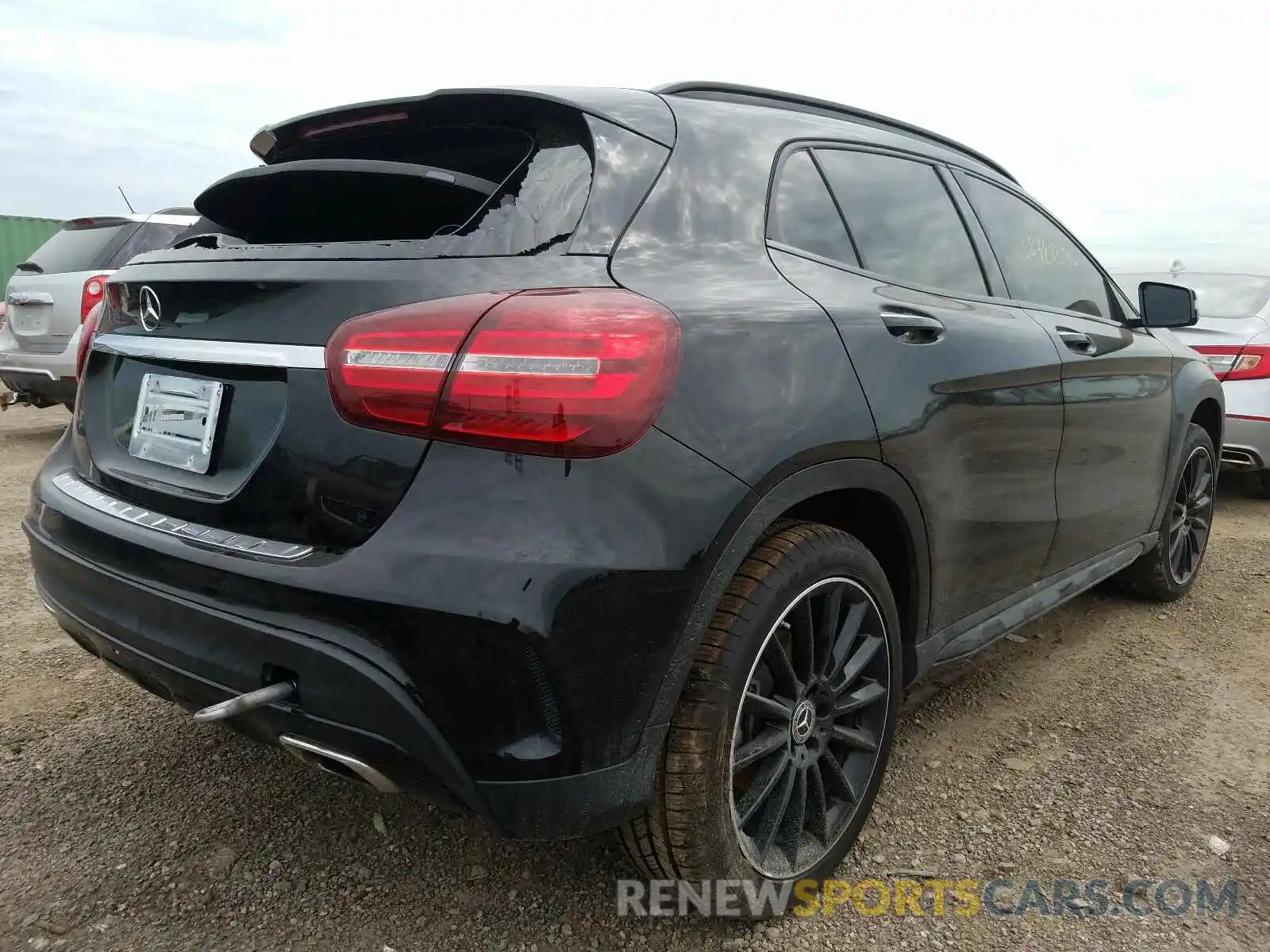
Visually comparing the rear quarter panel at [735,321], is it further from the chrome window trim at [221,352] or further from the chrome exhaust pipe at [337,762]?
the chrome exhaust pipe at [337,762]

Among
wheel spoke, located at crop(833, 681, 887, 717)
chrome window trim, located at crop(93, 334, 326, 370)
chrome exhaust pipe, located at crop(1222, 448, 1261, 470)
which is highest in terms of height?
chrome window trim, located at crop(93, 334, 326, 370)

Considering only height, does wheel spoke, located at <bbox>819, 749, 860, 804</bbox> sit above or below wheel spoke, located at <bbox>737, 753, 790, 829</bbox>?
→ below

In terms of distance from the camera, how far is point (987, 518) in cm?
239

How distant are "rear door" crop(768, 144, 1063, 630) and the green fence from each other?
1768 cm

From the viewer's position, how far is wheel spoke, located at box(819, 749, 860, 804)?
204 cm

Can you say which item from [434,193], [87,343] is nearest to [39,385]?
[87,343]

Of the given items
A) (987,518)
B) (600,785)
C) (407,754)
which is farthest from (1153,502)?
(407,754)

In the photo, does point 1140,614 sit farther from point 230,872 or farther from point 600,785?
point 230,872

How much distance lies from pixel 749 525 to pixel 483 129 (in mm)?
940

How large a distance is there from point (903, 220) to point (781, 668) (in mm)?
1266

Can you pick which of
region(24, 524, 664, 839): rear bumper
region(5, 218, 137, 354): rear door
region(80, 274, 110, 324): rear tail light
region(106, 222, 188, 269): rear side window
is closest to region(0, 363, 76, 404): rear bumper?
region(5, 218, 137, 354): rear door

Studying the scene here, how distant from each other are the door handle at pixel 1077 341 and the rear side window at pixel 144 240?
6.37m

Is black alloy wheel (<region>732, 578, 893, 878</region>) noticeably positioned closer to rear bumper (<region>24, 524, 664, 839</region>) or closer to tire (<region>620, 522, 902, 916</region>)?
tire (<region>620, 522, 902, 916</region>)

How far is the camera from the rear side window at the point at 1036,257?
285cm
